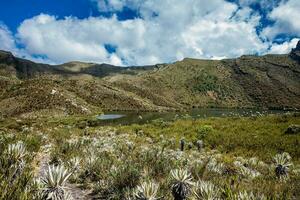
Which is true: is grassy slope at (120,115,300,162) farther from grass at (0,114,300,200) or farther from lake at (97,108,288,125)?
lake at (97,108,288,125)

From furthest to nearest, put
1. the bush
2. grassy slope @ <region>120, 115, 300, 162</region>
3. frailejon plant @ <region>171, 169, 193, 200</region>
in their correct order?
1. the bush
2. grassy slope @ <region>120, 115, 300, 162</region>
3. frailejon plant @ <region>171, 169, 193, 200</region>

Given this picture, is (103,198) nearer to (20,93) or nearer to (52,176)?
(52,176)

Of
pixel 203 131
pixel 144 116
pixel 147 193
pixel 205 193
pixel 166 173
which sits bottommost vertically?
pixel 144 116

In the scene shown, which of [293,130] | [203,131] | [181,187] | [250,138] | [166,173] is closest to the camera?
[181,187]

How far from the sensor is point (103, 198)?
7789 mm

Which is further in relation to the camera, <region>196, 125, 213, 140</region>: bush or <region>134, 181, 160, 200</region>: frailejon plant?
<region>196, 125, 213, 140</region>: bush

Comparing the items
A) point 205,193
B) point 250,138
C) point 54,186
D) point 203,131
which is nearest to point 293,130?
point 250,138

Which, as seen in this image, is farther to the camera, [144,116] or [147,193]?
[144,116]

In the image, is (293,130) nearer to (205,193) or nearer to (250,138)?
(250,138)

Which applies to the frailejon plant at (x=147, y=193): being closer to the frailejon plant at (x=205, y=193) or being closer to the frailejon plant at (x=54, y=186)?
the frailejon plant at (x=205, y=193)

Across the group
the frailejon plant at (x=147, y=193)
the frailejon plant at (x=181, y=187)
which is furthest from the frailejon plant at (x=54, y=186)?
the frailejon plant at (x=181, y=187)

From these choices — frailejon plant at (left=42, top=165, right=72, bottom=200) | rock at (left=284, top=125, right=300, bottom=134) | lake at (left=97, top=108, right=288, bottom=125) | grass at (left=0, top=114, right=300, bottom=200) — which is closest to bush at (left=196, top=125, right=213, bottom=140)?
grass at (left=0, top=114, right=300, bottom=200)

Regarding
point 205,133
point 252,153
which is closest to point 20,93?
point 205,133

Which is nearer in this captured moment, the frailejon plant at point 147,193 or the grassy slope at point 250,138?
the frailejon plant at point 147,193
